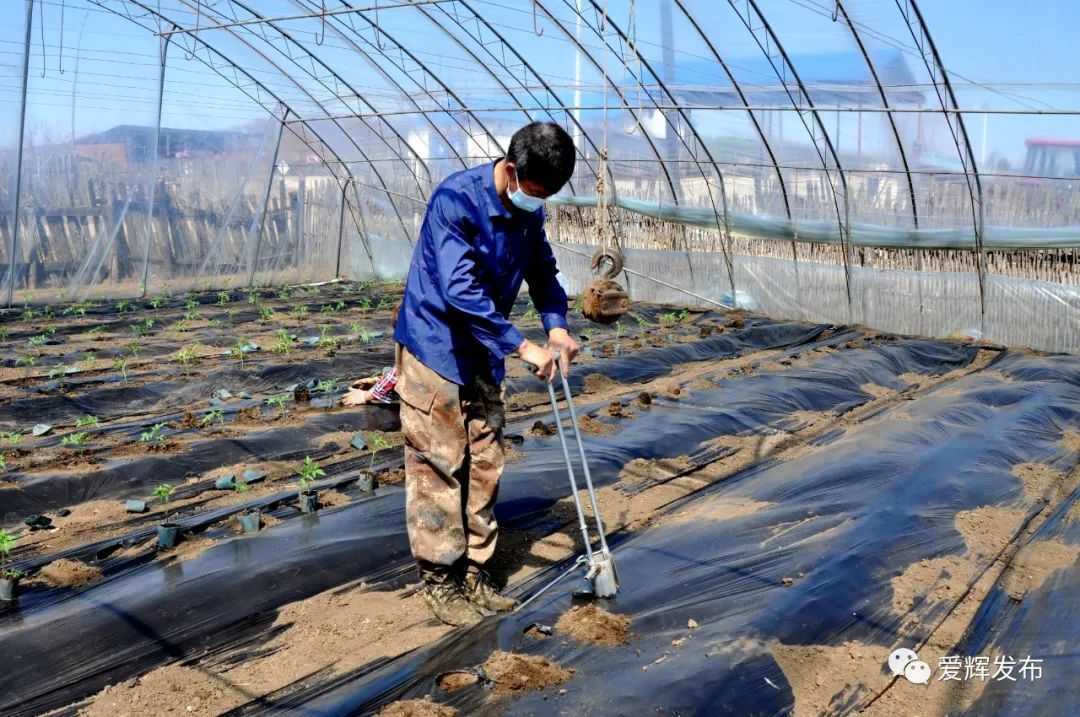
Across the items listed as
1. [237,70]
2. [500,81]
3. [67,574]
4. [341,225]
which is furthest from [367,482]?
[341,225]

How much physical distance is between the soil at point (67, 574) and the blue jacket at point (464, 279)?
5.65 feet

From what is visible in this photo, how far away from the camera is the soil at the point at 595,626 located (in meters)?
3.33

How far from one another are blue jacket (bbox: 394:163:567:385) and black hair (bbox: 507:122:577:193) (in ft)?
0.59

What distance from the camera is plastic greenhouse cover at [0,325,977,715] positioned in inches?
129

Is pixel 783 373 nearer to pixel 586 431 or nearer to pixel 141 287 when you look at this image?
pixel 586 431

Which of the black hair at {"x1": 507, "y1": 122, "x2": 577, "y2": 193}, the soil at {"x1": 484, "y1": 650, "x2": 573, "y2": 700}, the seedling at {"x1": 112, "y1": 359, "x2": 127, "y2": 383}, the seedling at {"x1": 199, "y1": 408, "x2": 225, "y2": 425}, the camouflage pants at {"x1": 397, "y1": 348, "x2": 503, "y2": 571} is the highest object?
the black hair at {"x1": 507, "y1": 122, "x2": 577, "y2": 193}

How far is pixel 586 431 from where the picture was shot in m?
6.30

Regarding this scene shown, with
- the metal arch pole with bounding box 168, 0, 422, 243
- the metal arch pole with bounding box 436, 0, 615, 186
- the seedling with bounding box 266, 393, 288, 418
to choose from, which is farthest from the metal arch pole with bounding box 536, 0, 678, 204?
the metal arch pole with bounding box 168, 0, 422, 243

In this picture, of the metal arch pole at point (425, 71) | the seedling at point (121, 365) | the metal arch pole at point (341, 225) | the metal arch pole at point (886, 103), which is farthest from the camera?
the metal arch pole at point (341, 225)

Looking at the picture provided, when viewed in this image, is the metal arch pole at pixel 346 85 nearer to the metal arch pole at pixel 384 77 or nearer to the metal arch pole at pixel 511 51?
the metal arch pole at pixel 384 77

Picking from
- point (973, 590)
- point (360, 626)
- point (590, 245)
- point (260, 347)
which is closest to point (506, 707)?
point (360, 626)

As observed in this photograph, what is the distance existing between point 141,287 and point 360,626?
13977mm

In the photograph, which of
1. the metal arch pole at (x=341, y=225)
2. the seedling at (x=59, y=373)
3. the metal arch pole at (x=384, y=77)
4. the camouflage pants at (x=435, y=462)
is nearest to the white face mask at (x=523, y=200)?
the camouflage pants at (x=435, y=462)

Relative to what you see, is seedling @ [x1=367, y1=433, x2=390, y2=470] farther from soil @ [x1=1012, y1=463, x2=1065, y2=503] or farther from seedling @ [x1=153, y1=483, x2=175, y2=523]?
soil @ [x1=1012, y1=463, x2=1065, y2=503]
